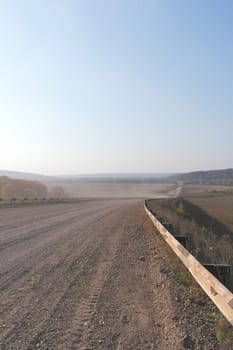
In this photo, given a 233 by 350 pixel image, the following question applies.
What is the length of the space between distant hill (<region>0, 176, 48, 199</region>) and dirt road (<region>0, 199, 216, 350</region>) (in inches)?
2399

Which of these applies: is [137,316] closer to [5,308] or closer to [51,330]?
[51,330]

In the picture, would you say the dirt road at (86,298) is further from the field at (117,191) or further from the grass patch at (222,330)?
the field at (117,191)

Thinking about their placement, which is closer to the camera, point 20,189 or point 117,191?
point 20,189

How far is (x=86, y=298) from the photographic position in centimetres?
566

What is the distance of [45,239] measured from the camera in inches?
449

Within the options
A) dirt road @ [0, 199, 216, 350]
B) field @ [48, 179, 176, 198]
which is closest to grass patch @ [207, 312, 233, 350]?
dirt road @ [0, 199, 216, 350]

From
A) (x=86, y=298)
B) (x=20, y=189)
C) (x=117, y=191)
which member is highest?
(x=20, y=189)

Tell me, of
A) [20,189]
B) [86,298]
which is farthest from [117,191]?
[86,298]

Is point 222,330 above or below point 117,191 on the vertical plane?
above

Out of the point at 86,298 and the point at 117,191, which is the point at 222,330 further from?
the point at 117,191

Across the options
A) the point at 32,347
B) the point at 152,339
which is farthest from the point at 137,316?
the point at 32,347

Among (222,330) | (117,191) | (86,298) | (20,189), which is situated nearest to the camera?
(222,330)

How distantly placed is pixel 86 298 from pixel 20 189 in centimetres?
7156

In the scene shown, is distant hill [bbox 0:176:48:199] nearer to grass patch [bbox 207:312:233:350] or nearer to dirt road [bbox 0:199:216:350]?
dirt road [bbox 0:199:216:350]
